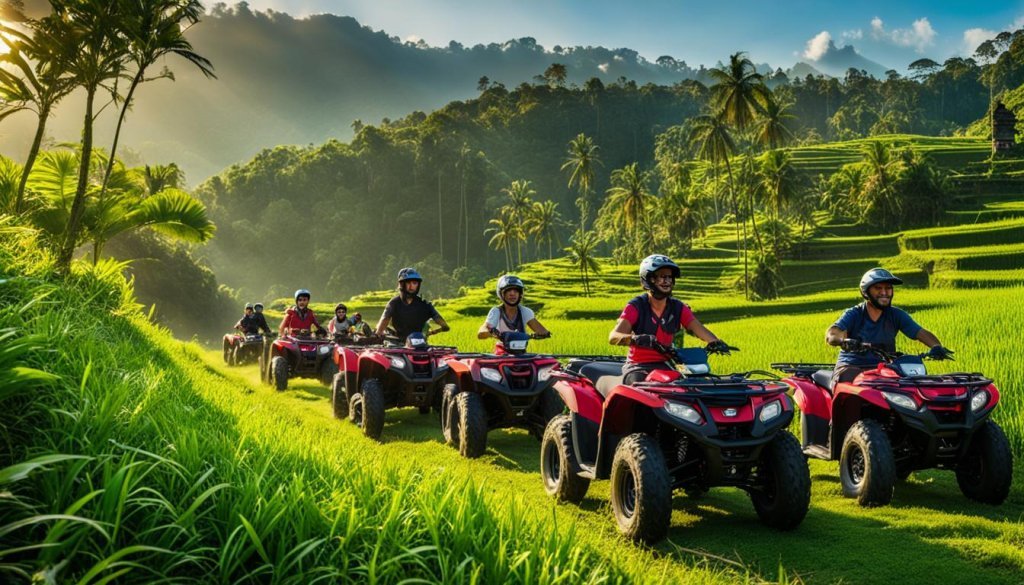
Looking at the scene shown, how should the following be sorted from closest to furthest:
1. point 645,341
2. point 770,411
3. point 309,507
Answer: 1. point 309,507
2. point 770,411
3. point 645,341

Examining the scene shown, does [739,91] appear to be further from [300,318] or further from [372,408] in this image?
[372,408]

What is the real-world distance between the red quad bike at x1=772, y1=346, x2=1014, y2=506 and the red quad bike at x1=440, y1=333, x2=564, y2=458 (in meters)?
3.01

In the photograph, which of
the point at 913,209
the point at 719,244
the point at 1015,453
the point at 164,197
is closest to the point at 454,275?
the point at 719,244

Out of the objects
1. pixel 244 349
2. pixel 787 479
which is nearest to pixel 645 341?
pixel 787 479

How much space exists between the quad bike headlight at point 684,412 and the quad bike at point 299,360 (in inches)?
392

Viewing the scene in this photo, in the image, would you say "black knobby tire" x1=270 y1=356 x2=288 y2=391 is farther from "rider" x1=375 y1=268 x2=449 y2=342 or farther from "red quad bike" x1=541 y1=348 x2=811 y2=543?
"red quad bike" x1=541 y1=348 x2=811 y2=543

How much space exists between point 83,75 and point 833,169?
263 ft

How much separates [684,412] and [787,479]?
0.95 metres

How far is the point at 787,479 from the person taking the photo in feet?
17.3

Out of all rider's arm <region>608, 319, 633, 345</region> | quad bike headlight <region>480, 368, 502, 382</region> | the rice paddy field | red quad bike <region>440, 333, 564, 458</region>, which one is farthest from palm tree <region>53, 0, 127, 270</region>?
rider's arm <region>608, 319, 633, 345</region>

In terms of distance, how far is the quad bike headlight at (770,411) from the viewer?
5121 mm

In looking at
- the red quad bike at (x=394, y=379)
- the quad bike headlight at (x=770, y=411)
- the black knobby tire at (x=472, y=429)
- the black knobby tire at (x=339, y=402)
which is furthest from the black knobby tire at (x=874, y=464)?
the black knobby tire at (x=339, y=402)

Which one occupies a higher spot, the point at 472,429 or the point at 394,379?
the point at 394,379

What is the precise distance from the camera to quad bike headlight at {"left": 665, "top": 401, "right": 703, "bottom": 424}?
198 inches
